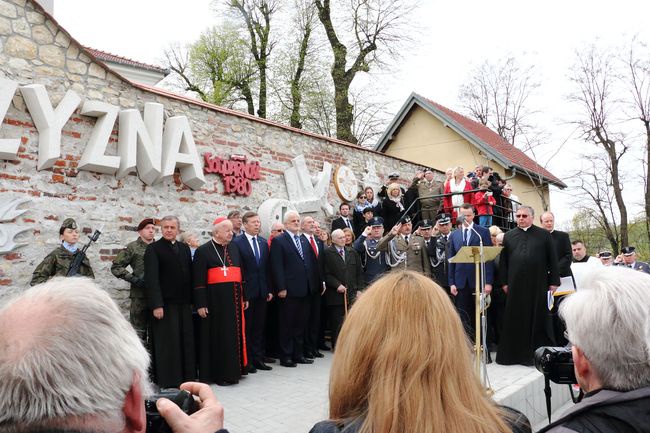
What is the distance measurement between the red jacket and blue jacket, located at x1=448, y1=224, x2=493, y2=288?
9.47 ft

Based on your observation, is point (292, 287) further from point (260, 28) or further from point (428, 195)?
point (260, 28)

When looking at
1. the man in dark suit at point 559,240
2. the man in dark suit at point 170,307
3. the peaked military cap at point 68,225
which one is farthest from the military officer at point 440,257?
the peaked military cap at point 68,225

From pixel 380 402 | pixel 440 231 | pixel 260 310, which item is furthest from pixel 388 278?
pixel 440 231

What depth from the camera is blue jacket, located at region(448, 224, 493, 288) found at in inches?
285

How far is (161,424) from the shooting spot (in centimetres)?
121

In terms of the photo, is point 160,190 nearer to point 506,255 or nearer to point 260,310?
point 260,310

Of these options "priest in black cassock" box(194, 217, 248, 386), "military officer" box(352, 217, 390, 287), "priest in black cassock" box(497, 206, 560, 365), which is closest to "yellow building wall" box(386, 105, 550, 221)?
"military officer" box(352, 217, 390, 287)

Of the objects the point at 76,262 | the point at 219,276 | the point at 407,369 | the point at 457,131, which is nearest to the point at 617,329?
the point at 407,369

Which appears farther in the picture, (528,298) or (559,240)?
(559,240)

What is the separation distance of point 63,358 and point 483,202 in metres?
10.4

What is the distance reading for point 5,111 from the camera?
555 cm

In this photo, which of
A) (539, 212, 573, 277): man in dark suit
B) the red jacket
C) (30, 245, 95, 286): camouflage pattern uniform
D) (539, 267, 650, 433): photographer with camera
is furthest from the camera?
the red jacket

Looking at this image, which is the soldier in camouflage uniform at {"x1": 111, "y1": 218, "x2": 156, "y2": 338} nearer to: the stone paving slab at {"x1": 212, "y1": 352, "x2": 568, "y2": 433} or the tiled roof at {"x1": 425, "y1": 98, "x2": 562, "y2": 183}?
the stone paving slab at {"x1": 212, "y1": 352, "x2": 568, "y2": 433}

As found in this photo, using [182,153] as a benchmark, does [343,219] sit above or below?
below
